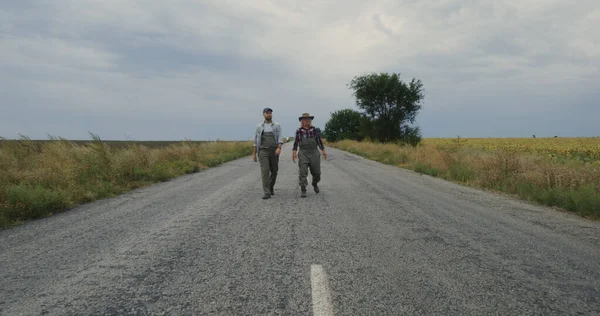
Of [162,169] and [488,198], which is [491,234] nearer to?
[488,198]

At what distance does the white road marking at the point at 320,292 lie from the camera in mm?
2767

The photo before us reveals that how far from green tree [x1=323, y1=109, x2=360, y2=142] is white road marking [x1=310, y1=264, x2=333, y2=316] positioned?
6868cm

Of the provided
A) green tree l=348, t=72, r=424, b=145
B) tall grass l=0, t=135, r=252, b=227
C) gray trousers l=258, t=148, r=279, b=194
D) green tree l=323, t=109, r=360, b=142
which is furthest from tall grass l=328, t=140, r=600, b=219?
green tree l=323, t=109, r=360, b=142

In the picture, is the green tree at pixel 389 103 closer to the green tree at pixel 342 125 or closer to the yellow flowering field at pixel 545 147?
the yellow flowering field at pixel 545 147

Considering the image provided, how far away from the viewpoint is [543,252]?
14.7ft

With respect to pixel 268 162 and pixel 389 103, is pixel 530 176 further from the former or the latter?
pixel 389 103

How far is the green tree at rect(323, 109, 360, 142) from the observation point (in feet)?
241

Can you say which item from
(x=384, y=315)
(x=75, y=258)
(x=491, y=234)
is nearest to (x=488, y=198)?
(x=491, y=234)

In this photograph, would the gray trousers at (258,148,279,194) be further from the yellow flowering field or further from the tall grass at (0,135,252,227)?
the yellow flowering field

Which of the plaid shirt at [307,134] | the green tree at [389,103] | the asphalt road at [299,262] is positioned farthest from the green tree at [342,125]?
the asphalt road at [299,262]

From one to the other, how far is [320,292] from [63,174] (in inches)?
346

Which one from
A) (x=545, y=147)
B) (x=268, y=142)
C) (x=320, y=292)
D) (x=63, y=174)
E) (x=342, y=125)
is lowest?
(x=320, y=292)

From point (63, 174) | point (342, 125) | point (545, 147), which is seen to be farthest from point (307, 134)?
point (342, 125)

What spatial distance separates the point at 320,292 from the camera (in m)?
3.08
